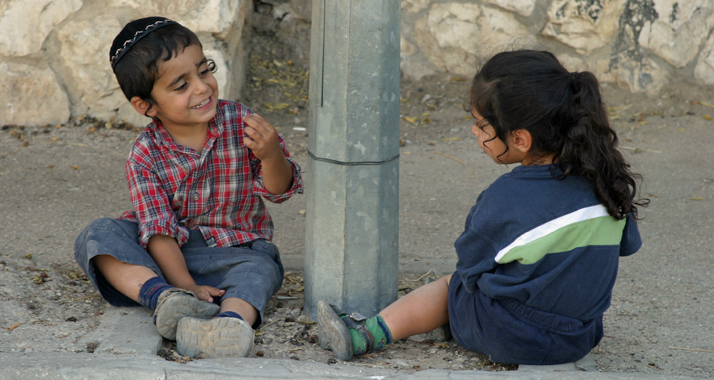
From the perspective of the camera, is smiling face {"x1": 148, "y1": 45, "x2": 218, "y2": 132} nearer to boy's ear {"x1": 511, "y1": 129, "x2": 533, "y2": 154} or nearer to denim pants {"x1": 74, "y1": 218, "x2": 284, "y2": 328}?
denim pants {"x1": 74, "y1": 218, "x2": 284, "y2": 328}

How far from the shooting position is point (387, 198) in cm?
209

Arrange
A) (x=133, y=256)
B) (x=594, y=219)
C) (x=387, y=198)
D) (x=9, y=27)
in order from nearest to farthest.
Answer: (x=594, y=219), (x=387, y=198), (x=133, y=256), (x=9, y=27)

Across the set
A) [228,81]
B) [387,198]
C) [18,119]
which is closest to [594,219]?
[387,198]

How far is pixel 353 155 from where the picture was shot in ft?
6.59

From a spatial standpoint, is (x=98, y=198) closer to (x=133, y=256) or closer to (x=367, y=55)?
(x=133, y=256)

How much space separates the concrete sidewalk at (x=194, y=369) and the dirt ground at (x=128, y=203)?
108 millimetres

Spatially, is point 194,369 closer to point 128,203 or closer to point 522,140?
point 522,140

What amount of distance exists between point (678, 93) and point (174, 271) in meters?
3.64

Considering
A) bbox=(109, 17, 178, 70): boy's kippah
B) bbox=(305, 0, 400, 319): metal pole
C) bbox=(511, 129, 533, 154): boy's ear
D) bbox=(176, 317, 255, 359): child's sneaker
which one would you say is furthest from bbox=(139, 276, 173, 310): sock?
bbox=(511, 129, 533, 154): boy's ear

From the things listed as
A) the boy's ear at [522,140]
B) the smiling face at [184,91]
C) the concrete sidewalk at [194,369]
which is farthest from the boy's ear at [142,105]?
the boy's ear at [522,140]

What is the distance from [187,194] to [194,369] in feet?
2.78

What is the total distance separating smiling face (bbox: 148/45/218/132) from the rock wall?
189 centimetres

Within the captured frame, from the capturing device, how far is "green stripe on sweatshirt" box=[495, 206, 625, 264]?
1.79 m

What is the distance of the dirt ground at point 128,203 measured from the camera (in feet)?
6.70
